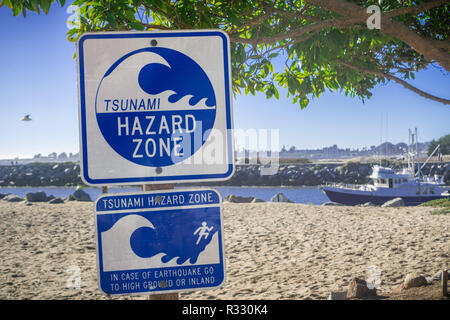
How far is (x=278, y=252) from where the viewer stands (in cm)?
937

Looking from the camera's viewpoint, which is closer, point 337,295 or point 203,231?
point 203,231

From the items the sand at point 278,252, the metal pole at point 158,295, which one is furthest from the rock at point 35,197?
the metal pole at point 158,295

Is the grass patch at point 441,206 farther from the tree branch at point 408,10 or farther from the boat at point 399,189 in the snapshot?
the boat at point 399,189

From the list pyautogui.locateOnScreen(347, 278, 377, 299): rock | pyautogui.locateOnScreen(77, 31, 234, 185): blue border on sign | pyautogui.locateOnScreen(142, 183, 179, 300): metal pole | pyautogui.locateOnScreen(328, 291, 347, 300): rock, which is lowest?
pyautogui.locateOnScreen(328, 291, 347, 300): rock

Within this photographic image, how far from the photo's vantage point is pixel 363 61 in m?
6.17

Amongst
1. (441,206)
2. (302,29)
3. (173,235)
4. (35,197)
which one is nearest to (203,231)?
(173,235)

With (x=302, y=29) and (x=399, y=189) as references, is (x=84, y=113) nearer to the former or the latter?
(x=302, y=29)

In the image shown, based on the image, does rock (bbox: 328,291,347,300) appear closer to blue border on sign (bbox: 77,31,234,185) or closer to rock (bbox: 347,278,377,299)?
rock (bbox: 347,278,377,299)

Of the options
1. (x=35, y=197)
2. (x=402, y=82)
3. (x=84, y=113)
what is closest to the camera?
(x=84, y=113)

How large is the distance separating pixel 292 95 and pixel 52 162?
88301 millimetres

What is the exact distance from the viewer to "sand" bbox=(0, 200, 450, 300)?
6.95 metres

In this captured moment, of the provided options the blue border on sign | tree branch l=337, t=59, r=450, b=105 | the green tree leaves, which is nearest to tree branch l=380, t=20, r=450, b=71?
the green tree leaves
